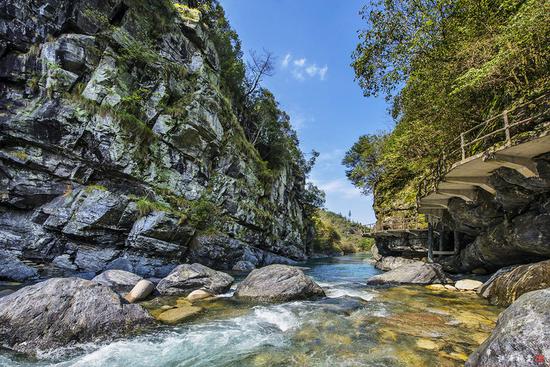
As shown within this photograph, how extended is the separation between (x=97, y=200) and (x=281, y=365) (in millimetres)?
16308

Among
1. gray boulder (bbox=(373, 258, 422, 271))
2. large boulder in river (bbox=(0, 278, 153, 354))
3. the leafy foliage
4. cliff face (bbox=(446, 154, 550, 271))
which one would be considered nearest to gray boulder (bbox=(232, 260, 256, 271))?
gray boulder (bbox=(373, 258, 422, 271))

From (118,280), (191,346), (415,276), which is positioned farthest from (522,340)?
(118,280)

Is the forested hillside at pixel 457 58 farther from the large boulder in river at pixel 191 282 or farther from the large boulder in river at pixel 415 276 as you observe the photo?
the large boulder in river at pixel 191 282

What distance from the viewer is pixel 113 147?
60.6ft

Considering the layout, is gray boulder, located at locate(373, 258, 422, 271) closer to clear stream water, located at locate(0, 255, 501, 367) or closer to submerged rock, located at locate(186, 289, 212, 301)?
clear stream water, located at locate(0, 255, 501, 367)

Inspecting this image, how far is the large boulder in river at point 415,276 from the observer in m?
13.4

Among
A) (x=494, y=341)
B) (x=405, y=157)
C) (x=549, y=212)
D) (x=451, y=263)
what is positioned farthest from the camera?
(x=405, y=157)

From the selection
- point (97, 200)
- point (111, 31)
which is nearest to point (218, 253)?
point (97, 200)

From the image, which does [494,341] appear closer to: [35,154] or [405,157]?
[405,157]

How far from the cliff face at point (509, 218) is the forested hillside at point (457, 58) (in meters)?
3.27

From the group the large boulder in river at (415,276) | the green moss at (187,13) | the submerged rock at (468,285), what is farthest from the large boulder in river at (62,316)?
the green moss at (187,13)

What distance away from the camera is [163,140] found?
71.3 feet

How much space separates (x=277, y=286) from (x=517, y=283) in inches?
312

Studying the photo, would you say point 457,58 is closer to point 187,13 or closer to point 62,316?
point 62,316
